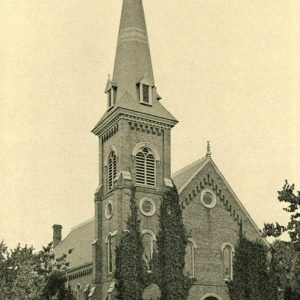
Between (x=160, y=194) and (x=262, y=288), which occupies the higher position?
(x=160, y=194)

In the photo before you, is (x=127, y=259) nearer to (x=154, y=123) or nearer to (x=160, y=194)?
(x=160, y=194)

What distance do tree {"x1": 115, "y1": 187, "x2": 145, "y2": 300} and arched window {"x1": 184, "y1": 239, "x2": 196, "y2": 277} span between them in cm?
349

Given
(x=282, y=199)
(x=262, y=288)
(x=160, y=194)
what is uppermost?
(x=160, y=194)

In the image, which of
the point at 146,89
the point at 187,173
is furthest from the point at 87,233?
the point at 146,89

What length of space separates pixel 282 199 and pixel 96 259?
16.7 meters

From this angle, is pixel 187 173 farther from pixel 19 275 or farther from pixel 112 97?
pixel 19 275

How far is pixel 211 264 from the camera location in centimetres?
4078

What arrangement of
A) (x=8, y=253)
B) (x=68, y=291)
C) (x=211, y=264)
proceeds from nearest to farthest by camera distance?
(x=8, y=253), (x=211, y=264), (x=68, y=291)

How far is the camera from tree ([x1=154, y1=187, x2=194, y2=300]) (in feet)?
125

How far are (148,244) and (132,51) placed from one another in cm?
1400

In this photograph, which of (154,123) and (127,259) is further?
(154,123)

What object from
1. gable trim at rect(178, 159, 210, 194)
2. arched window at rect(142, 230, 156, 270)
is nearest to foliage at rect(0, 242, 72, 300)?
arched window at rect(142, 230, 156, 270)

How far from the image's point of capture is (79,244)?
56906 millimetres

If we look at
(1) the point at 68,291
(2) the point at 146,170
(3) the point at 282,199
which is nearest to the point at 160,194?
(2) the point at 146,170
